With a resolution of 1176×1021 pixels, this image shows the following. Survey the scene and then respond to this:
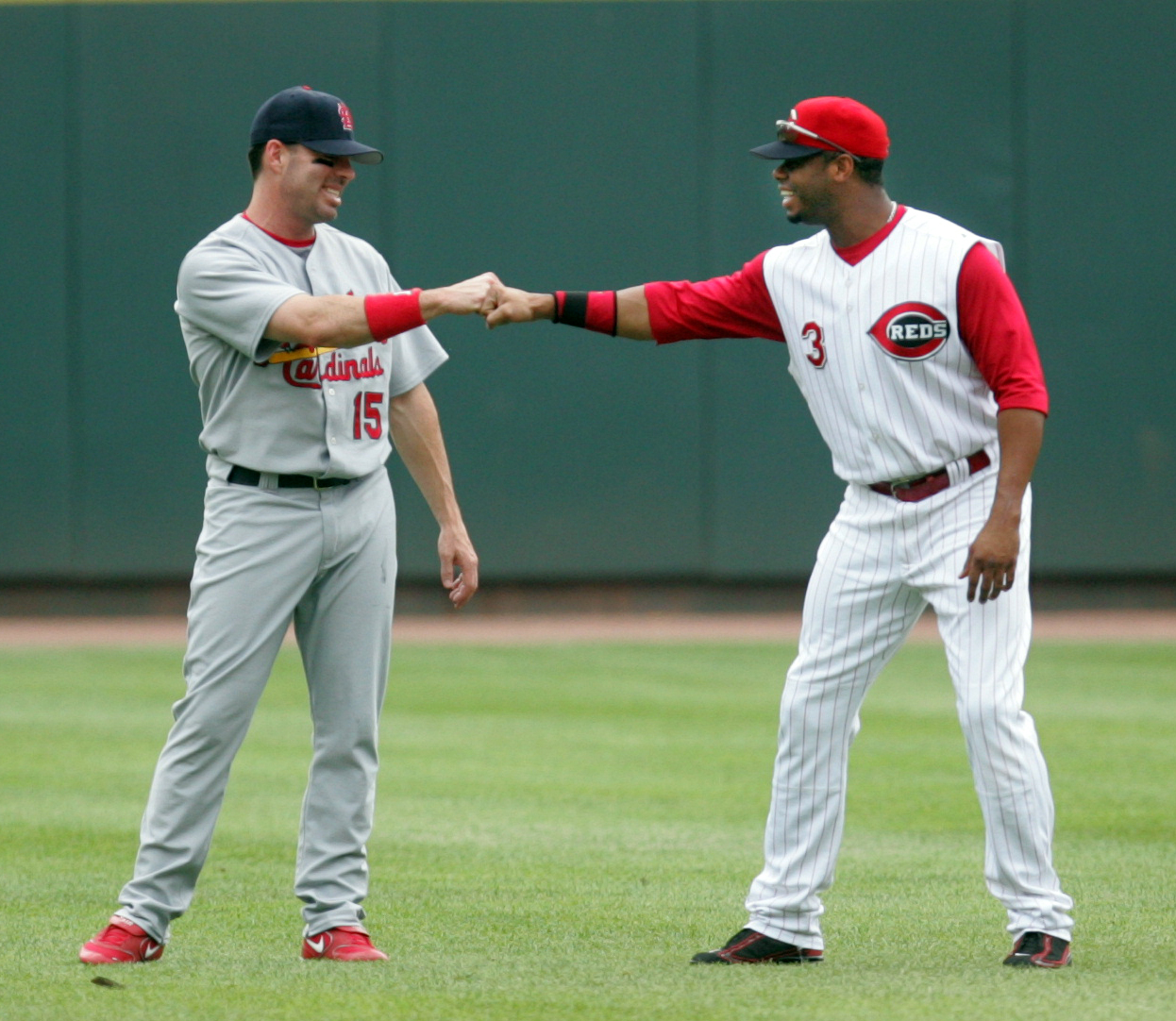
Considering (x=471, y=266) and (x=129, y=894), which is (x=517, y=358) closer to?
(x=471, y=266)

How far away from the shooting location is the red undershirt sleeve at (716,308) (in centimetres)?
491

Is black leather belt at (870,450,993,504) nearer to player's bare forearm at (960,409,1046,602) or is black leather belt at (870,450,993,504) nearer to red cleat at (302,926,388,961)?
player's bare forearm at (960,409,1046,602)

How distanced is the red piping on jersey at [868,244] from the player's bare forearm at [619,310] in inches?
22.7

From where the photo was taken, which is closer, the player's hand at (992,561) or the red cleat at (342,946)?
the player's hand at (992,561)

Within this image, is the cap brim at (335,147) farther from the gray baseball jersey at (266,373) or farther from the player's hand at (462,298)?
the player's hand at (462,298)

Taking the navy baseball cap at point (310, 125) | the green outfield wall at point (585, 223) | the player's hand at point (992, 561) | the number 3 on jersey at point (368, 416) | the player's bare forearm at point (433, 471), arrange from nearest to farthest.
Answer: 1. the player's hand at point (992, 561)
2. the navy baseball cap at point (310, 125)
3. the number 3 on jersey at point (368, 416)
4. the player's bare forearm at point (433, 471)
5. the green outfield wall at point (585, 223)

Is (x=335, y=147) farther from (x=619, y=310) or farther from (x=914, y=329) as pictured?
(x=914, y=329)

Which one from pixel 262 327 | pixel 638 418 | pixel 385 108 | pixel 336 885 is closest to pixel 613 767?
pixel 336 885

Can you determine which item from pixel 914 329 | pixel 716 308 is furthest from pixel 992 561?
pixel 716 308

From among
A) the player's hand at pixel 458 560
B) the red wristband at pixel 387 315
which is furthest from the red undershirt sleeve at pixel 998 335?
the player's hand at pixel 458 560

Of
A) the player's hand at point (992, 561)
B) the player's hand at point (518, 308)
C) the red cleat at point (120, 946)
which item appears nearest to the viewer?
the player's hand at point (992, 561)

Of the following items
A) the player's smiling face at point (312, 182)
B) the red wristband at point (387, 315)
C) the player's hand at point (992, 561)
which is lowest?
the player's hand at point (992, 561)

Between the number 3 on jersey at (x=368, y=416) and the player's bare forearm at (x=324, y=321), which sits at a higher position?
the player's bare forearm at (x=324, y=321)

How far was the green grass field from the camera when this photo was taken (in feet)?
13.8
